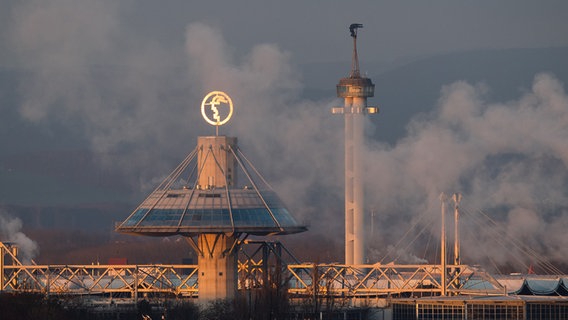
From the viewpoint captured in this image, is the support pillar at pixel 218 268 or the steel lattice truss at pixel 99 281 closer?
the support pillar at pixel 218 268

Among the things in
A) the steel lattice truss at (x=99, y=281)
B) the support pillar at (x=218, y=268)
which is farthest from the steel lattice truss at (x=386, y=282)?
the steel lattice truss at (x=99, y=281)

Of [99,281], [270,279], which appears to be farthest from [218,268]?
[99,281]

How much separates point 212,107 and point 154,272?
2253cm

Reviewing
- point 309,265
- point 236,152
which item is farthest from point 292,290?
point 236,152

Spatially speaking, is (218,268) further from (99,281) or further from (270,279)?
(99,281)

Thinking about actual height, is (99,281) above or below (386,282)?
above

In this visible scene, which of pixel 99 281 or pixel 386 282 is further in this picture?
pixel 99 281

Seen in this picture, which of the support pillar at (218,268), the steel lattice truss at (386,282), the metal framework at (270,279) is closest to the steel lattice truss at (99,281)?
the metal framework at (270,279)

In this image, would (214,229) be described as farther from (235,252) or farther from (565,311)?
(565,311)

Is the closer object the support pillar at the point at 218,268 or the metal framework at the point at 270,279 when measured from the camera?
the support pillar at the point at 218,268

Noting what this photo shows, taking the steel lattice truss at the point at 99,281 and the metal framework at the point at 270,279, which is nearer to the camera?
the metal framework at the point at 270,279

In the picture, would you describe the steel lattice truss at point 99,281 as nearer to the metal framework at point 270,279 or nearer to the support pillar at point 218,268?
the metal framework at point 270,279

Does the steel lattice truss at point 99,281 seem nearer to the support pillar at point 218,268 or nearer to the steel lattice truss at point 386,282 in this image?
the support pillar at point 218,268

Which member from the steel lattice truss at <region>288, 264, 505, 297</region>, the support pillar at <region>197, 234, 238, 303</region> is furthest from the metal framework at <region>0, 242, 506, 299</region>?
the support pillar at <region>197, 234, 238, 303</region>
